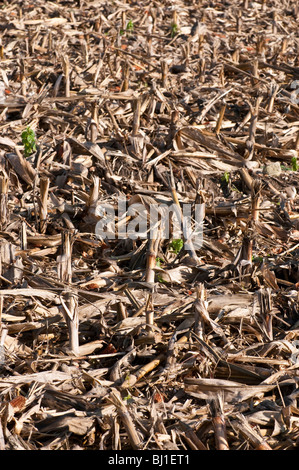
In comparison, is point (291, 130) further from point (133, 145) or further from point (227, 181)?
point (133, 145)

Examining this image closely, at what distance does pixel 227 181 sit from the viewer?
16.1ft

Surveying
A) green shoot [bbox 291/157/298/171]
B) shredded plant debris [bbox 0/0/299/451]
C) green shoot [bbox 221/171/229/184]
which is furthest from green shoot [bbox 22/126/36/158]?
green shoot [bbox 291/157/298/171]

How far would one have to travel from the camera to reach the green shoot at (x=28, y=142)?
4.72 metres

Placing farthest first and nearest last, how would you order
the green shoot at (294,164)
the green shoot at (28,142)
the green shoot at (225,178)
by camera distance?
the green shoot at (294,164)
the green shoot at (225,178)
the green shoot at (28,142)

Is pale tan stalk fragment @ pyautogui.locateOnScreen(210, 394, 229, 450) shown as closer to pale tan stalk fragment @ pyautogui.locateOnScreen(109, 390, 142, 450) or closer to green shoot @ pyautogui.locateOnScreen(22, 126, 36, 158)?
pale tan stalk fragment @ pyautogui.locateOnScreen(109, 390, 142, 450)

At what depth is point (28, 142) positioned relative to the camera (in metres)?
4.72

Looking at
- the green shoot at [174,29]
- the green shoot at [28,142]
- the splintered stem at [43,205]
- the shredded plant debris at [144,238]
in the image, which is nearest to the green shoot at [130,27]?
the shredded plant debris at [144,238]

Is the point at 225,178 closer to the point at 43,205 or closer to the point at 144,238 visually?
the point at 144,238

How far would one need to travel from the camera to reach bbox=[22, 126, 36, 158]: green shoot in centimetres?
472

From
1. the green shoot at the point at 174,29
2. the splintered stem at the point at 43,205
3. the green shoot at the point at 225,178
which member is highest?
the green shoot at the point at 174,29

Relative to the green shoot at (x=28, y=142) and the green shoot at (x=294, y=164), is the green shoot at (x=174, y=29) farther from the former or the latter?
the green shoot at (x=28, y=142)

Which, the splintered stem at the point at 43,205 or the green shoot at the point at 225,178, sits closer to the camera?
the splintered stem at the point at 43,205
